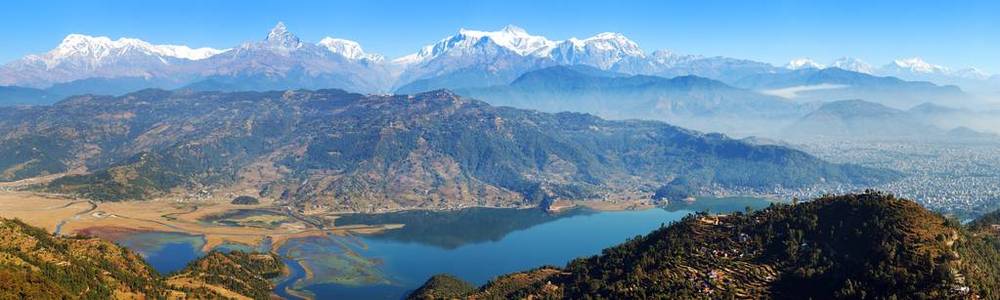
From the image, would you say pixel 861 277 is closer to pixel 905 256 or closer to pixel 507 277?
pixel 905 256

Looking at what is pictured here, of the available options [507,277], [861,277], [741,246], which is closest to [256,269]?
[507,277]

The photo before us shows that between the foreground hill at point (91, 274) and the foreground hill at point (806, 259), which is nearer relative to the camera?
the foreground hill at point (806, 259)

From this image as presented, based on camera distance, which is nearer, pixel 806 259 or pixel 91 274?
pixel 806 259

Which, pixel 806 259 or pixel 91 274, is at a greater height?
pixel 806 259

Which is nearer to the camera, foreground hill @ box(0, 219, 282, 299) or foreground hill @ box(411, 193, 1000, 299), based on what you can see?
foreground hill @ box(411, 193, 1000, 299)
